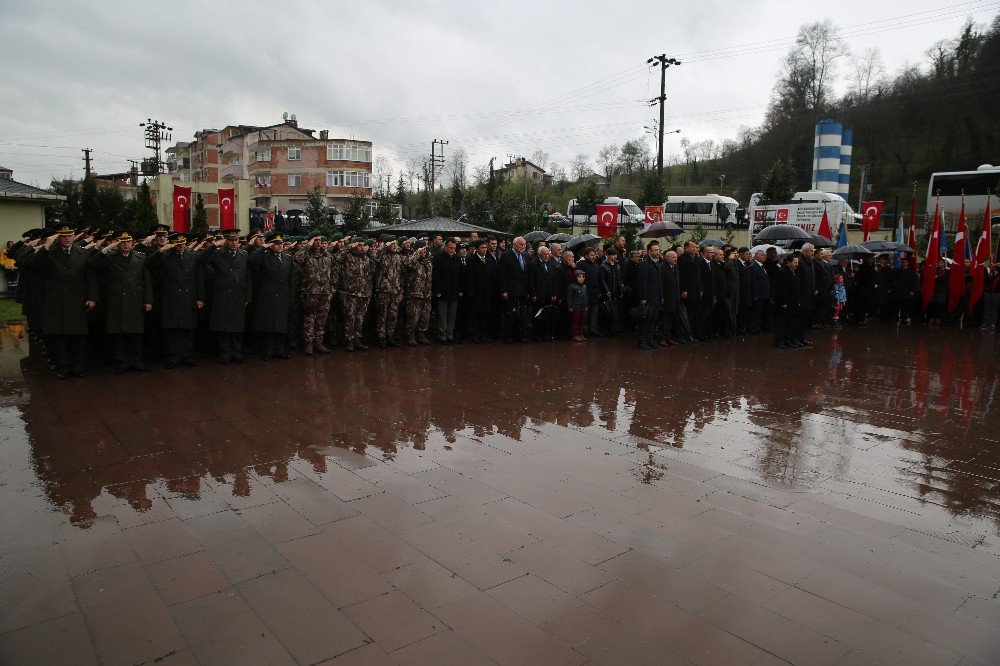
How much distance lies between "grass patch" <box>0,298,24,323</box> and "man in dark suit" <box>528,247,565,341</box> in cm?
1084

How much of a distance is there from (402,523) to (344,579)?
0.75m

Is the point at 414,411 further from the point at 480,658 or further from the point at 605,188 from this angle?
the point at 605,188

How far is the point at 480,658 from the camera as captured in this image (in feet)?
9.73

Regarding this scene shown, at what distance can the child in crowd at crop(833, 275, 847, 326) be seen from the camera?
16359 millimetres

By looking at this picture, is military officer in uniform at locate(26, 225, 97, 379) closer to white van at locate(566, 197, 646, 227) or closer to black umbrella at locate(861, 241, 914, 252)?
black umbrella at locate(861, 241, 914, 252)

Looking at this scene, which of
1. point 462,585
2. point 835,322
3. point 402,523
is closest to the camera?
point 462,585

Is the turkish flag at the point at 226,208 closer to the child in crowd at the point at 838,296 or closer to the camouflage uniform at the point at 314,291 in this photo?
the camouflage uniform at the point at 314,291

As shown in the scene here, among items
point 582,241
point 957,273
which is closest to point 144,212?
point 582,241

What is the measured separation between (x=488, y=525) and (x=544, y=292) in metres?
8.21

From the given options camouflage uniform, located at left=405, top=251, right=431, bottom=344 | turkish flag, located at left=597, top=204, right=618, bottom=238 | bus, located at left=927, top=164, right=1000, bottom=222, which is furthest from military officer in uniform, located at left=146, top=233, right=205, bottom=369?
bus, located at left=927, top=164, right=1000, bottom=222

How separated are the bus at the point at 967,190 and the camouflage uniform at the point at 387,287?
26941mm

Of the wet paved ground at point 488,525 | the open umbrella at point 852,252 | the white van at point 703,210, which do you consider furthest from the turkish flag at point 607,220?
the white van at point 703,210

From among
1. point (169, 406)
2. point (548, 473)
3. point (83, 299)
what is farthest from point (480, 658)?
point (83, 299)

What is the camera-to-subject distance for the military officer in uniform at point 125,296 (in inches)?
341
